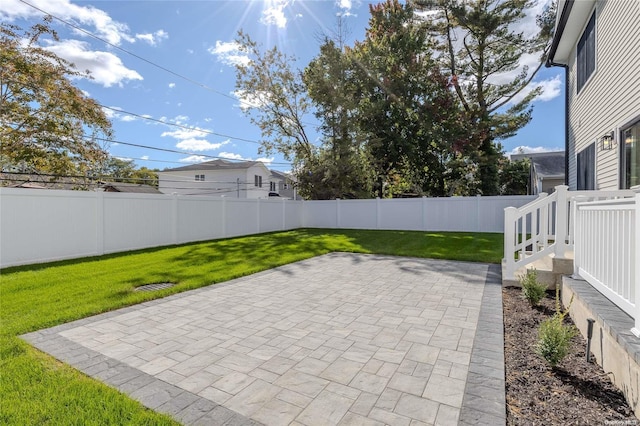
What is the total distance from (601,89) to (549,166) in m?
12.6

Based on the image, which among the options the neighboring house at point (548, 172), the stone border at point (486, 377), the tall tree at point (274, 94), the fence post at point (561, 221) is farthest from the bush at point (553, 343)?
the tall tree at point (274, 94)

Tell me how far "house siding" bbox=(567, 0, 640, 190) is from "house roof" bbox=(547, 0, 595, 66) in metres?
0.47

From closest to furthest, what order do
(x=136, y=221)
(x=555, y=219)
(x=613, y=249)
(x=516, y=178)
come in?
(x=613, y=249), (x=555, y=219), (x=136, y=221), (x=516, y=178)

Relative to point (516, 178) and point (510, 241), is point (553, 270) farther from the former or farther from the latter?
point (516, 178)

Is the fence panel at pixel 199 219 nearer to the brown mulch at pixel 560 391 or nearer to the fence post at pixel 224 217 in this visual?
the fence post at pixel 224 217

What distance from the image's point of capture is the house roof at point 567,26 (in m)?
6.80

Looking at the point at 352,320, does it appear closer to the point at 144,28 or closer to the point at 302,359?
the point at 302,359

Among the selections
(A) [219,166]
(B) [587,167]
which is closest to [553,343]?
(B) [587,167]

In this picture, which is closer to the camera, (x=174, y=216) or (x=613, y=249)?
(x=613, y=249)

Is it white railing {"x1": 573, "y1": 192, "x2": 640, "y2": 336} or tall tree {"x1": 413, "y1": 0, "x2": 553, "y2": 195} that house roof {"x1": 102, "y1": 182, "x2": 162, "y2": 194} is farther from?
white railing {"x1": 573, "y1": 192, "x2": 640, "y2": 336}

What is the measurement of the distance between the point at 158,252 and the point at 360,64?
574 inches

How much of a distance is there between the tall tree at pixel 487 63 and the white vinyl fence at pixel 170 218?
524 cm

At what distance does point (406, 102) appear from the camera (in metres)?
17.5

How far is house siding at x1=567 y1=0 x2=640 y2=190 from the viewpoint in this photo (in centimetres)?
A: 486
